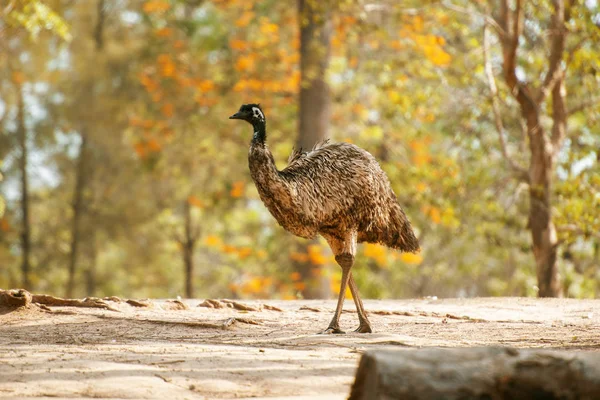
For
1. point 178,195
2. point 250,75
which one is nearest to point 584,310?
point 250,75

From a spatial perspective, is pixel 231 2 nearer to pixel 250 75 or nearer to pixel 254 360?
pixel 250 75

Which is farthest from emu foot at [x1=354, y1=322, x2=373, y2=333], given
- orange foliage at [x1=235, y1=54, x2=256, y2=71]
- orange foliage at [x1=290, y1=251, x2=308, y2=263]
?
orange foliage at [x1=235, y1=54, x2=256, y2=71]

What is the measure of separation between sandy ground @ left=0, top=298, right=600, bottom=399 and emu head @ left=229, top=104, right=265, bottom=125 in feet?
5.97

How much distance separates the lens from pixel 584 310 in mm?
10406

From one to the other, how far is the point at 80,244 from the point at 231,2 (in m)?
8.64

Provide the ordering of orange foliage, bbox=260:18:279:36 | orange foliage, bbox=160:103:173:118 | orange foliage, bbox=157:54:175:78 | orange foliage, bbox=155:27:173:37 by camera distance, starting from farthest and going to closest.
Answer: orange foliage, bbox=155:27:173:37 < orange foliage, bbox=160:103:173:118 < orange foliage, bbox=157:54:175:78 < orange foliage, bbox=260:18:279:36

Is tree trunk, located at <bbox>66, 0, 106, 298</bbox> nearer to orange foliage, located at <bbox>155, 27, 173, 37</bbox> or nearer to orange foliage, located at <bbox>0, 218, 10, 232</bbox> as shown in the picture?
orange foliage, located at <bbox>0, 218, 10, 232</bbox>

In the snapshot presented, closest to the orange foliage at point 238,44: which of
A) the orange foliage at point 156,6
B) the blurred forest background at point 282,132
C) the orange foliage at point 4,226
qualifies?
the blurred forest background at point 282,132

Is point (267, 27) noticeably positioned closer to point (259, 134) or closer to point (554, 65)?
point (554, 65)

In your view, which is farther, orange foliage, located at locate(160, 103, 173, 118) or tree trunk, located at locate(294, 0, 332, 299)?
orange foliage, located at locate(160, 103, 173, 118)

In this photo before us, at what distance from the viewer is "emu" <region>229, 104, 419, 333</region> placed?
799cm

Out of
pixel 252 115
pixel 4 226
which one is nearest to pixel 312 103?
pixel 4 226

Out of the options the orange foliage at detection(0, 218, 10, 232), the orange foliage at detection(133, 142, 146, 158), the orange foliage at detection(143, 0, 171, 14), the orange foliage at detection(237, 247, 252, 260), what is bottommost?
the orange foliage at detection(237, 247, 252, 260)

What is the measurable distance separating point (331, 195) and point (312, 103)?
448 inches
